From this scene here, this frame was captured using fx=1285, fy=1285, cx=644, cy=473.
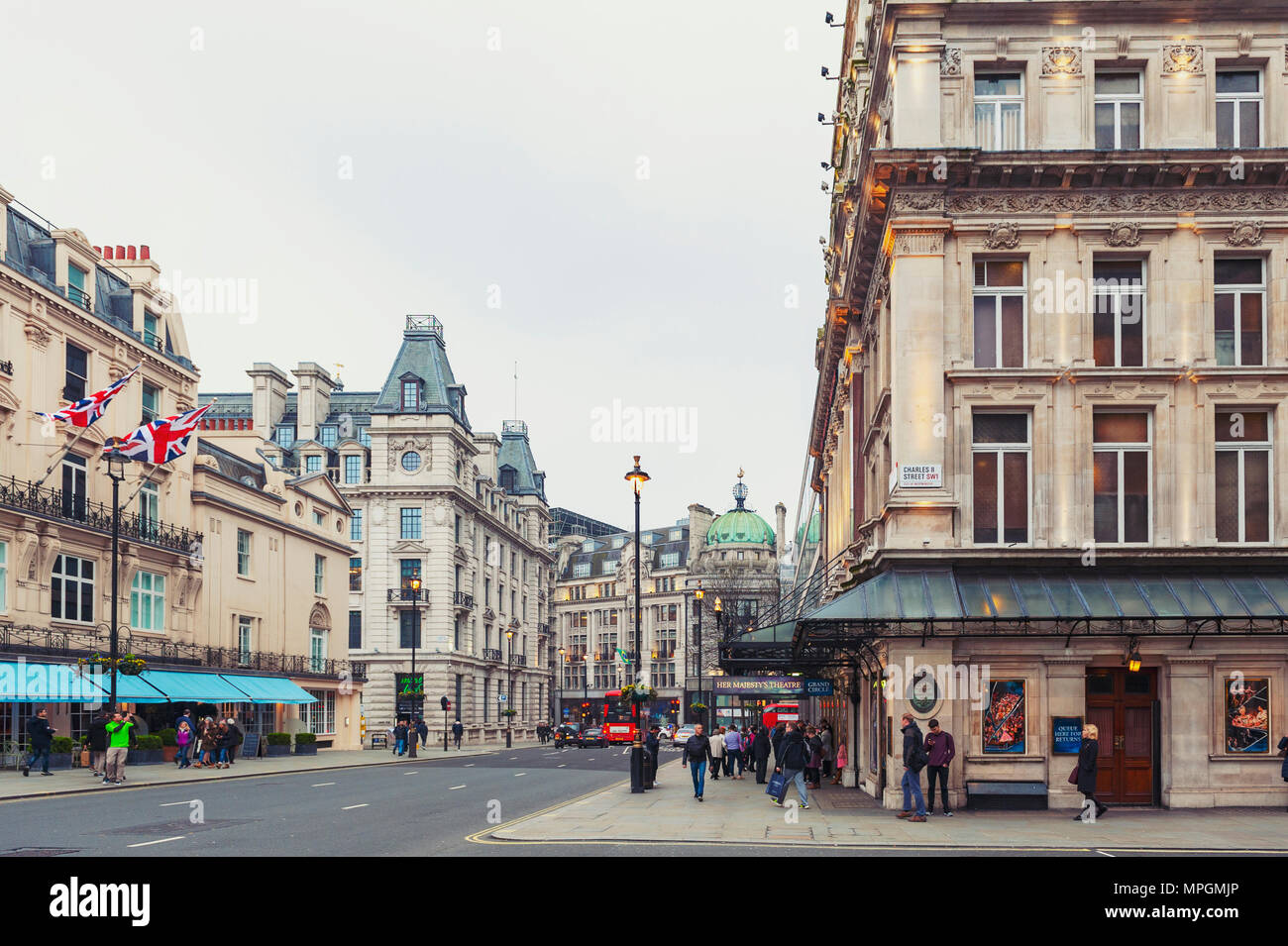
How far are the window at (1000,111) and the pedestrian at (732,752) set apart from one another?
19142 mm

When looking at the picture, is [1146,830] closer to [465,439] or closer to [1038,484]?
[1038,484]

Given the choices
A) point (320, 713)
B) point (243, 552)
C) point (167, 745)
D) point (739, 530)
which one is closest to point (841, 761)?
point (167, 745)

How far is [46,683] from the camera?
38.8 m

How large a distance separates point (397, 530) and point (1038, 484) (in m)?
60.8

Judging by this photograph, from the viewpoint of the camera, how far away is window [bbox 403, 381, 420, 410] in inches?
3189

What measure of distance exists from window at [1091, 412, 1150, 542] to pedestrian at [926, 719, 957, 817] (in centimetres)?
512

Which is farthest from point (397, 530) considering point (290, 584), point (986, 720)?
point (986, 720)

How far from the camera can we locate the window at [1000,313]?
986 inches

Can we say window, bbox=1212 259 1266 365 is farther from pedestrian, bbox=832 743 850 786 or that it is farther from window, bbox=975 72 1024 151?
pedestrian, bbox=832 743 850 786

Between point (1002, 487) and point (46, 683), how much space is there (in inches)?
1154

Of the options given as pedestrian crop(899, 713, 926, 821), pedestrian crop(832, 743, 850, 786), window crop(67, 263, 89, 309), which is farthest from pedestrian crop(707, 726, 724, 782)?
window crop(67, 263, 89, 309)

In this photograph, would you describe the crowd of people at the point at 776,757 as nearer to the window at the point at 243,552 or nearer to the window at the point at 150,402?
the window at the point at 243,552

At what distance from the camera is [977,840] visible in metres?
Result: 18.7

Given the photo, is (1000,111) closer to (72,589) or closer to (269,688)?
(72,589)
